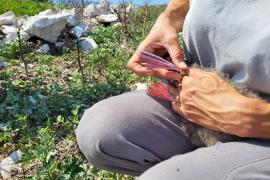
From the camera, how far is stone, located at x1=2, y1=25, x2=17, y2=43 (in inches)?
225

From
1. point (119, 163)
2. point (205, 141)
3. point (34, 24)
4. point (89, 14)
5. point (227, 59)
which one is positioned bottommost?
point (89, 14)

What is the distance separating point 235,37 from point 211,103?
0.25 meters

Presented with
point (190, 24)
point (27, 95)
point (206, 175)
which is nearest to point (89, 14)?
point (27, 95)

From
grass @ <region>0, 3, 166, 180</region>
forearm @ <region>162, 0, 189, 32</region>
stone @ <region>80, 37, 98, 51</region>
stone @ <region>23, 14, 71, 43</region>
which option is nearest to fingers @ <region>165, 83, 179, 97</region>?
forearm @ <region>162, 0, 189, 32</region>

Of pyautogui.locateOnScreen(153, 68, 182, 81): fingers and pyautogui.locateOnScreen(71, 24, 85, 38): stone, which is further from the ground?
pyautogui.locateOnScreen(153, 68, 182, 81): fingers

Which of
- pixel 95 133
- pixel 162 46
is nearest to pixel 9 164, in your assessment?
pixel 95 133

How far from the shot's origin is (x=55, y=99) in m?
3.80

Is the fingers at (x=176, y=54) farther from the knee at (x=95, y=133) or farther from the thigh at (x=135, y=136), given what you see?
the knee at (x=95, y=133)

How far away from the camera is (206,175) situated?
5.38 ft

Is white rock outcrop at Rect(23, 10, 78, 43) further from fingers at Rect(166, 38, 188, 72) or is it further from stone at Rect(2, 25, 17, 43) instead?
fingers at Rect(166, 38, 188, 72)

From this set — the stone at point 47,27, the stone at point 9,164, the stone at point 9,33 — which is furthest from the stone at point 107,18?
the stone at point 9,164

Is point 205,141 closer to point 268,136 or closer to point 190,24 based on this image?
point 268,136

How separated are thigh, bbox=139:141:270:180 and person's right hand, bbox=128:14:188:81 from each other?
1.45ft

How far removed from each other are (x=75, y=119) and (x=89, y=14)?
4.87 metres
